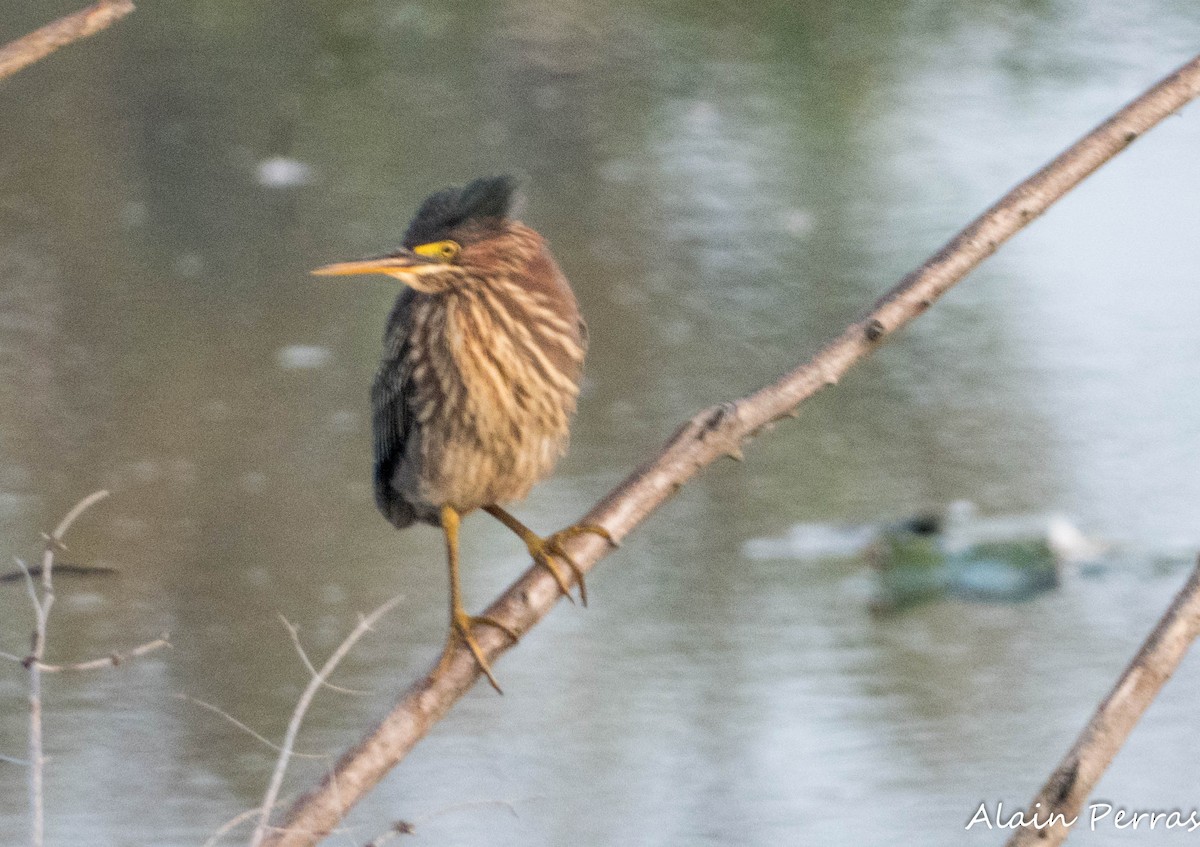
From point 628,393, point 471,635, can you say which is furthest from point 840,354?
point 628,393

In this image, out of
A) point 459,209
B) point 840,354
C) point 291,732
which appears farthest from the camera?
point 459,209

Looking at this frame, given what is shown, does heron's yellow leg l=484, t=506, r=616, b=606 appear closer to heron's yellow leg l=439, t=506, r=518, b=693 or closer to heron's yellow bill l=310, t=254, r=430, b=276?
heron's yellow leg l=439, t=506, r=518, b=693

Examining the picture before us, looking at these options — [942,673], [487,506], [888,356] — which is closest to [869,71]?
[888,356]

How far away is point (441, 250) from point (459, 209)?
0.19 ft

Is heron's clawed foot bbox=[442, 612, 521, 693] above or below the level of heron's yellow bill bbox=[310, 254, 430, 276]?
below

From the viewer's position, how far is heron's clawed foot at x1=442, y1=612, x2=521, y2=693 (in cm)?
201

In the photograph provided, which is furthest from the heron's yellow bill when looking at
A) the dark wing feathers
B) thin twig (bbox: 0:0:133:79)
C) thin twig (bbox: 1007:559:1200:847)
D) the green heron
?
thin twig (bbox: 1007:559:1200:847)

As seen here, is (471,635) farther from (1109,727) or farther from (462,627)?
(1109,727)

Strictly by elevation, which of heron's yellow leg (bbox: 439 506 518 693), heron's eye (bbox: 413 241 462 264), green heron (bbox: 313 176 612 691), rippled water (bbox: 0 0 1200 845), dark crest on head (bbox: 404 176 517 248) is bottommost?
rippled water (bbox: 0 0 1200 845)

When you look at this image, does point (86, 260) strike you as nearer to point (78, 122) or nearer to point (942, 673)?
point (78, 122)

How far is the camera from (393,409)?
2.44m

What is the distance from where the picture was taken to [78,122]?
19.0 ft

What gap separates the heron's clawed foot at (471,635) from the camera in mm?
2012

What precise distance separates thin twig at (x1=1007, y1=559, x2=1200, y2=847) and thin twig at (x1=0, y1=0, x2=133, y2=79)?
1049 millimetres
